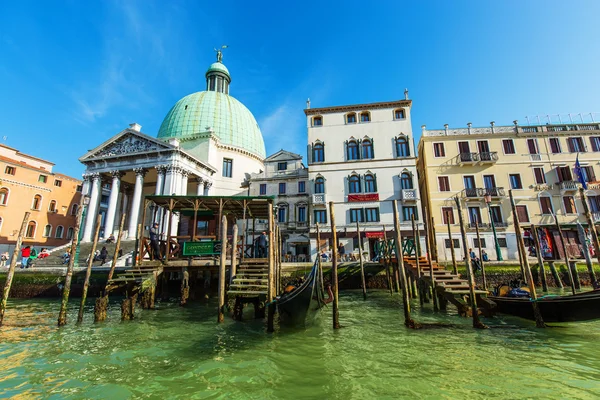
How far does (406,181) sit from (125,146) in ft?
89.5

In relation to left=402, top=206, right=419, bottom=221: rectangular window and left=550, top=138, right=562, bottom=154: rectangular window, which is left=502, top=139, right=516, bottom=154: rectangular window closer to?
left=550, top=138, right=562, bottom=154: rectangular window

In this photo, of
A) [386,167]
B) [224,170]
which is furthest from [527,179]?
[224,170]

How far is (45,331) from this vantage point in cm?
890

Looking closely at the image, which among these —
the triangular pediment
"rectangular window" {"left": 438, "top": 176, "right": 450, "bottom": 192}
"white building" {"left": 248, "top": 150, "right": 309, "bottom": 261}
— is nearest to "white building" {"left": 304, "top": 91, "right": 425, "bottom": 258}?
"white building" {"left": 248, "top": 150, "right": 309, "bottom": 261}

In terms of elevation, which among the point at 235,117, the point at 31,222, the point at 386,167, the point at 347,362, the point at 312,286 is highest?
the point at 235,117

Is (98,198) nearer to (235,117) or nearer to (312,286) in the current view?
(235,117)

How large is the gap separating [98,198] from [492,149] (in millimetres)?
37234

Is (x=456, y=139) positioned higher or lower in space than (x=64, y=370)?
higher

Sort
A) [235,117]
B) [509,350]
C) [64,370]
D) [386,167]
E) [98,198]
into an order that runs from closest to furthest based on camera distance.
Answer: [64,370] → [509,350] → [386,167] → [98,198] → [235,117]

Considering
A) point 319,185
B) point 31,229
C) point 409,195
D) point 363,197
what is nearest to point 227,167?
point 319,185

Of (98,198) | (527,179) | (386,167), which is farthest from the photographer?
(98,198)

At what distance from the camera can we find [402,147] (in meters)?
26.8

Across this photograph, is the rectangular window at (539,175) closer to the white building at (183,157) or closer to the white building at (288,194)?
the white building at (288,194)

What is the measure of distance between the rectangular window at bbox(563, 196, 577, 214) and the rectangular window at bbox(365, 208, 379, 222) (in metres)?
15.2
